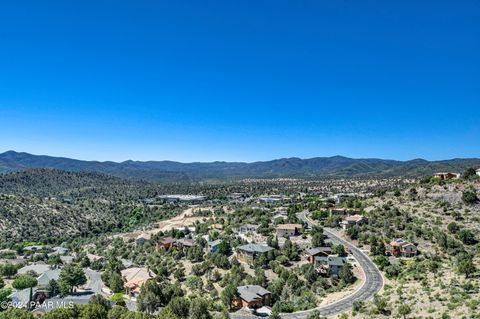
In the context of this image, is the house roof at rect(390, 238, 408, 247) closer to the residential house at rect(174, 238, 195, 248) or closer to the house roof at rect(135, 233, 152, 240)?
the residential house at rect(174, 238, 195, 248)

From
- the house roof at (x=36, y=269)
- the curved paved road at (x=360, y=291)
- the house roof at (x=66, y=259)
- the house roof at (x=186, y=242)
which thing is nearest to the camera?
the curved paved road at (x=360, y=291)

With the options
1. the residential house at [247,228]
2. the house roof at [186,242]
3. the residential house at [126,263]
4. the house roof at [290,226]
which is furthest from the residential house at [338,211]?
the residential house at [126,263]

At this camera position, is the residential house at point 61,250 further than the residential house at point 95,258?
Yes

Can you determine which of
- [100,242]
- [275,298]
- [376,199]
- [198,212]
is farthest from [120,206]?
[275,298]

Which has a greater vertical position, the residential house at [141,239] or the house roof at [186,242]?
the house roof at [186,242]

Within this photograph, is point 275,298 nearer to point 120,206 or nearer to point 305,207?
point 305,207

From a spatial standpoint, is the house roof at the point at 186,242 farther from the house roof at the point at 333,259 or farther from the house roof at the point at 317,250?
the house roof at the point at 333,259

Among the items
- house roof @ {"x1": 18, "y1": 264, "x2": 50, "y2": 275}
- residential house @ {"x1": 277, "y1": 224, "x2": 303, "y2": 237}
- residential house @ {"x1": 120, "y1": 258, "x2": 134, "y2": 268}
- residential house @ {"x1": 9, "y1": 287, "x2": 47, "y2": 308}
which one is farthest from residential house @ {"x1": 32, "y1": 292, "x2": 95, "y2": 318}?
residential house @ {"x1": 277, "y1": 224, "x2": 303, "y2": 237}
